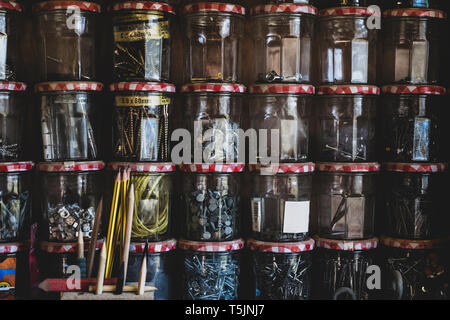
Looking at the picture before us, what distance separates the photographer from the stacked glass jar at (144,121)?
12.3 feet

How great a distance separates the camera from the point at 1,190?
3.70 m

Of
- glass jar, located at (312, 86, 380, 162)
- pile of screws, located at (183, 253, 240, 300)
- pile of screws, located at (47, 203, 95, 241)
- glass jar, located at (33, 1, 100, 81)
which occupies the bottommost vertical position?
pile of screws, located at (183, 253, 240, 300)

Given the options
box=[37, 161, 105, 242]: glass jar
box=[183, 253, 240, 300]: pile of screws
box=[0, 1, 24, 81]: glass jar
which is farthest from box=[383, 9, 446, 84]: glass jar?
box=[0, 1, 24, 81]: glass jar

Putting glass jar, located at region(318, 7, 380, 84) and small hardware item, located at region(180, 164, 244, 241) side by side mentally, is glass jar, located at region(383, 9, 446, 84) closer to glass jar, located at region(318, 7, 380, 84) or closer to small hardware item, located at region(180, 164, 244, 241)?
glass jar, located at region(318, 7, 380, 84)

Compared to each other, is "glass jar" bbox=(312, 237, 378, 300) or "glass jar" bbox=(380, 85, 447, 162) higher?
"glass jar" bbox=(380, 85, 447, 162)

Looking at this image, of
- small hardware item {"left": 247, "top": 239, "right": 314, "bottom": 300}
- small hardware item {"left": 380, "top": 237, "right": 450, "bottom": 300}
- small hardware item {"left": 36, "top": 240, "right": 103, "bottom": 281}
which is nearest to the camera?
small hardware item {"left": 36, "top": 240, "right": 103, "bottom": 281}

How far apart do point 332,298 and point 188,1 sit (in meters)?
2.43

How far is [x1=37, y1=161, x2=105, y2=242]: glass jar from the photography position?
146 inches

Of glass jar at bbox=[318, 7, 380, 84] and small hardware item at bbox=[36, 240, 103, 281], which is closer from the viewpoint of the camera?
small hardware item at bbox=[36, 240, 103, 281]

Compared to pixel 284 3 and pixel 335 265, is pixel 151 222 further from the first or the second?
pixel 284 3

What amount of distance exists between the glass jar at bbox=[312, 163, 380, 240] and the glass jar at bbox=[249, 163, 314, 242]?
0.49ft

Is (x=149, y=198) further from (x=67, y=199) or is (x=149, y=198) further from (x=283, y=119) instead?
(x=283, y=119)

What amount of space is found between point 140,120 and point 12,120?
89cm
